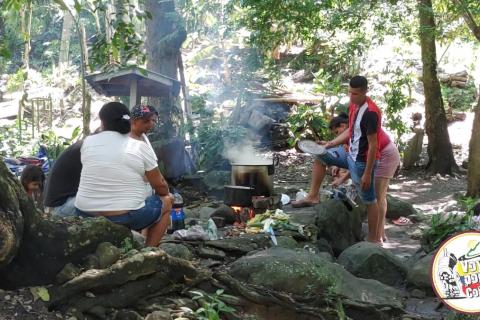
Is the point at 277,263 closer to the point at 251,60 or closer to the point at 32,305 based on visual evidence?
the point at 32,305

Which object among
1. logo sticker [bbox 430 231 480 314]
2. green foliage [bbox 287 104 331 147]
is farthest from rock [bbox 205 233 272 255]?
green foliage [bbox 287 104 331 147]

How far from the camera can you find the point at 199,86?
76.6ft

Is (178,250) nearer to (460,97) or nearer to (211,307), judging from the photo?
(211,307)

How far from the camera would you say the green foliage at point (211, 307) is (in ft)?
12.3

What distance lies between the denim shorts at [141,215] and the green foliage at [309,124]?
36.6 ft

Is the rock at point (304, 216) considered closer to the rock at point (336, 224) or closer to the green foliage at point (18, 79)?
the rock at point (336, 224)

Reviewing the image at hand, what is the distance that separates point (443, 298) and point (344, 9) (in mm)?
8916

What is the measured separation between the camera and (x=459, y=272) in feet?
8.27

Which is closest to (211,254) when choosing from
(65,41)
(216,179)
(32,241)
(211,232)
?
(211,232)

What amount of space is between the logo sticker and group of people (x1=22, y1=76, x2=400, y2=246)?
2.54 m

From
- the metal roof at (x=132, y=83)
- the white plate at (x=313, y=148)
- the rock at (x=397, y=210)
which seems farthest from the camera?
the metal roof at (x=132, y=83)

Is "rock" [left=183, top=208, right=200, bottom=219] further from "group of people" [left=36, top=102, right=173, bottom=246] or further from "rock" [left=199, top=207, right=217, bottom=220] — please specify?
"group of people" [left=36, top=102, right=173, bottom=246]

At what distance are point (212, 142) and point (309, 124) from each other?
434cm

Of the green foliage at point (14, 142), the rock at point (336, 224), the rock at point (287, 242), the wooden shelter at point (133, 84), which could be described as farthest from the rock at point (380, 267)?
the green foliage at point (14, 142)
